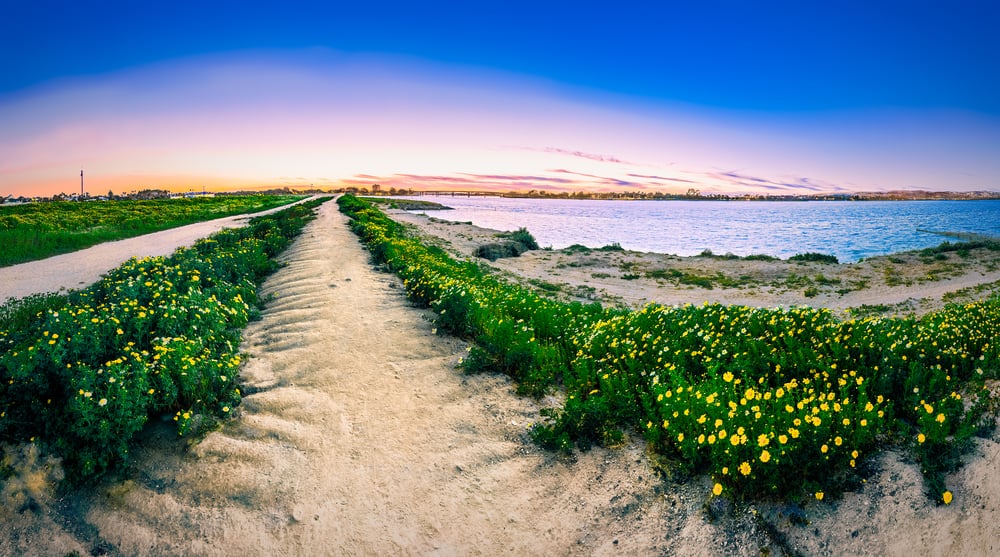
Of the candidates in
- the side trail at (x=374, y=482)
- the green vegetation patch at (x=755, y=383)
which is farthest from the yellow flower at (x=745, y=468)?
the side trail at (x=374, y=482)

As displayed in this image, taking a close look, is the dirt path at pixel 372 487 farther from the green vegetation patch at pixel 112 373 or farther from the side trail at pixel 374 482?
the green vegetation patch at pixel 112 373

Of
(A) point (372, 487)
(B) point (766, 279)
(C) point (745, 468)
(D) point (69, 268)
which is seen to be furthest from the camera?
(B) point (766, 279)

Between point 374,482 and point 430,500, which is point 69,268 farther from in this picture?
point 430,500

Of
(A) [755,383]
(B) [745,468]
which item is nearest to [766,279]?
(A) [755,383]

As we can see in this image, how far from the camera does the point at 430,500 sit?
4.18 meters

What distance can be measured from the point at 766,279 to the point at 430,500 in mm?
22882

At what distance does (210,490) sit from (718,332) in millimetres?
6121

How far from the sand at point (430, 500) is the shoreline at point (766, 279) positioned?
1111 centimetres

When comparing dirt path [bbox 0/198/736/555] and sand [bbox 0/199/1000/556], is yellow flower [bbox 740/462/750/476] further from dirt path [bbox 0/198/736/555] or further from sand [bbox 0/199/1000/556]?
dirt path [bbox 0/198/736/555]

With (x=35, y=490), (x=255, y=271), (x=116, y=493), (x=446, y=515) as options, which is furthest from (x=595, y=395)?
(x=255, y=271)

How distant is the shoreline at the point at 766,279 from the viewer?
17.1 m

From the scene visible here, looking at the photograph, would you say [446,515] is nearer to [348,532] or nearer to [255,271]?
[348,532]

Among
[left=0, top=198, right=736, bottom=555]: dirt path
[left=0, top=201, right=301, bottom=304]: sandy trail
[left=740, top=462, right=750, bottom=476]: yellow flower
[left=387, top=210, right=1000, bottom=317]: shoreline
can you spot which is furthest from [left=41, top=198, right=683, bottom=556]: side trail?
[left=387, top=210, right=1000, bottom=317]: shoreline

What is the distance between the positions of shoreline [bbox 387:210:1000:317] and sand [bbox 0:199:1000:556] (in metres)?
11.1
